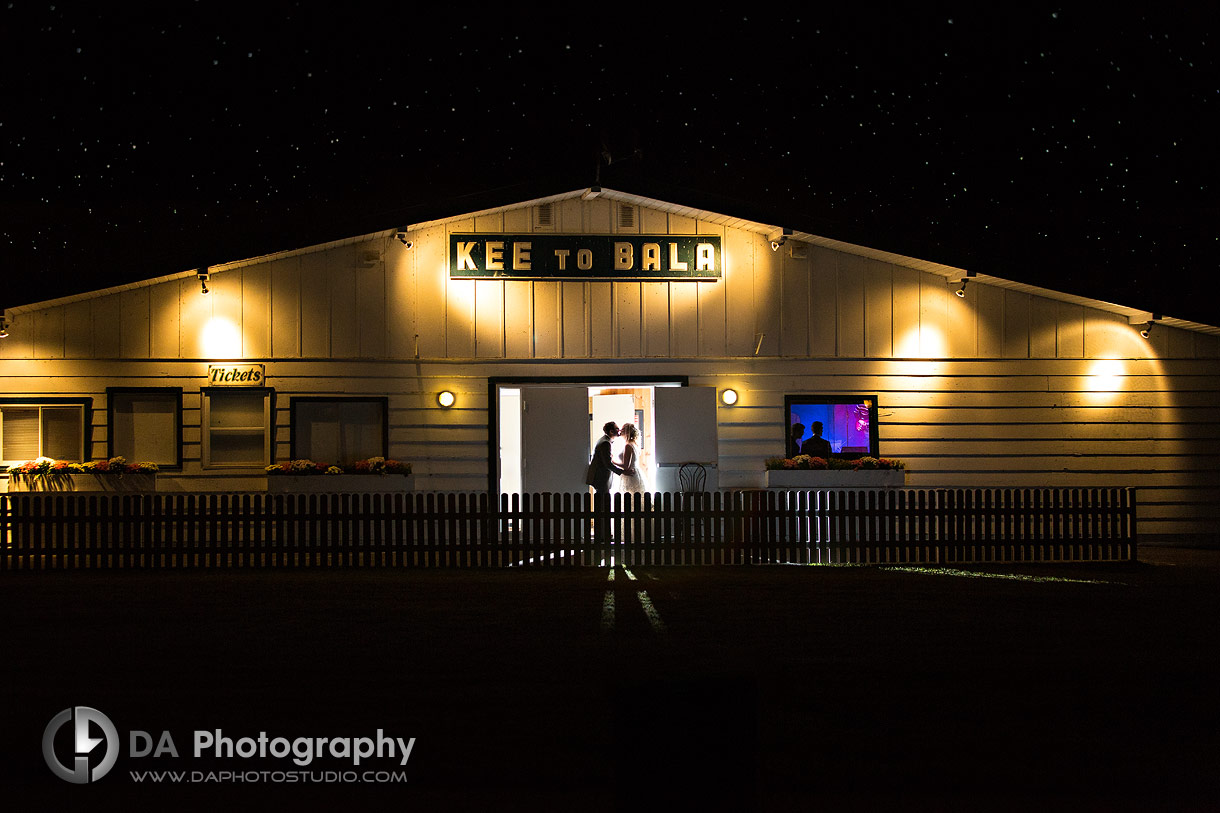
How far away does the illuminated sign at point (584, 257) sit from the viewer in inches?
587

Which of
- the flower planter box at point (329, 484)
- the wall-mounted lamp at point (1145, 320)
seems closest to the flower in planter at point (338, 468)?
the flower planter box at point (329, 484)

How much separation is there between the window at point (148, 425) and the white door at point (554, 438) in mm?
5526

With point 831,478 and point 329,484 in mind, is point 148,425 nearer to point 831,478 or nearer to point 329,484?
point 329,484

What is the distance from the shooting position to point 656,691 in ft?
10.1

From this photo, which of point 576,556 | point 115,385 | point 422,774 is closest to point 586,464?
point 576,556

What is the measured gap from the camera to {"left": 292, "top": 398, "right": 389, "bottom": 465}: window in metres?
14.8

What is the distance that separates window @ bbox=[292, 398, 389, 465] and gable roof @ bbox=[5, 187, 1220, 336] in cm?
248

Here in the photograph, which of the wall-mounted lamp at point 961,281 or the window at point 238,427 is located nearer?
the window at point 238,427

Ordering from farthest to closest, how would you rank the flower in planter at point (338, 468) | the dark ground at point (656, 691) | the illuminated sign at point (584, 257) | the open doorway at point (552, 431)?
the open doorway at point (552, 431) < the illuminated sign at point (584, 257) < the flower in planter at point (338, 468) < the dark ground at point (656, 691)

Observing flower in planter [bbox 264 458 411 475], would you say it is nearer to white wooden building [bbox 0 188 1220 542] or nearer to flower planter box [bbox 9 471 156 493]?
white wooden building [bbox 0 188 1220 542]

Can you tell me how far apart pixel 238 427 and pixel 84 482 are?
7.75 feet

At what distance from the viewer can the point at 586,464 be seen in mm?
15328

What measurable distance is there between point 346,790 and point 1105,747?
366cm

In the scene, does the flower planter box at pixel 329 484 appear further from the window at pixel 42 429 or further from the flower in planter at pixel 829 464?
the flower in planter at pixel 829 464
